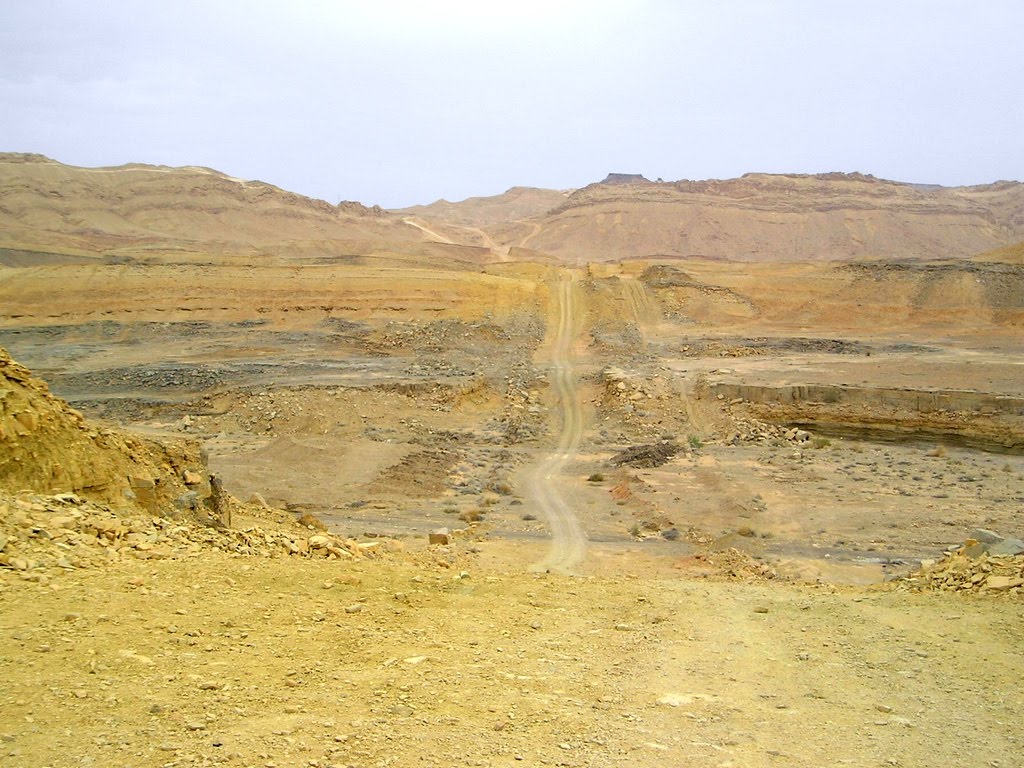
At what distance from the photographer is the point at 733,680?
5750mm

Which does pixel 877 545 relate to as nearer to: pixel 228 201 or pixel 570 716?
pixel 570 716

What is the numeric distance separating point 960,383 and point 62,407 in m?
26.0

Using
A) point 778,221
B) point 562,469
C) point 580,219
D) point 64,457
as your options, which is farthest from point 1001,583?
point 580,219

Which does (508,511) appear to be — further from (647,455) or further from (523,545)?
(647,455)

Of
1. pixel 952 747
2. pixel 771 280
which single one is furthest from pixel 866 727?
pixel 771 280

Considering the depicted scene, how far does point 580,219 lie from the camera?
8456 centimetres

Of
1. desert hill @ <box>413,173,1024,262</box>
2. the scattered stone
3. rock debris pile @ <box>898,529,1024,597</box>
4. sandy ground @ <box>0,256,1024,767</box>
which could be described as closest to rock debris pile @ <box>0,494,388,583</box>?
sandy ground @ <box>0,256,1024,767</box>

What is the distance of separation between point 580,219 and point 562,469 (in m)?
67.1

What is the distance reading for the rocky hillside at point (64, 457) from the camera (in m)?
6.80

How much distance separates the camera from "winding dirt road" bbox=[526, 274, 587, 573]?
546 inches

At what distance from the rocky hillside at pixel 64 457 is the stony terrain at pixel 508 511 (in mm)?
34

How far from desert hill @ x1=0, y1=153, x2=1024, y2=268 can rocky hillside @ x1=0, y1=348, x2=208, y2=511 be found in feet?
172

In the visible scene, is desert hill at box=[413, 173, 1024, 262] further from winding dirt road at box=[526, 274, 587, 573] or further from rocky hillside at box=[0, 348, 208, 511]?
rocky hillside at box=[0, 348, 208, 511]

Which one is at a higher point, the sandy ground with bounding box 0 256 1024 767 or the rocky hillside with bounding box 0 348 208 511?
the rocky hillside with bounding box 0 348 208 511
